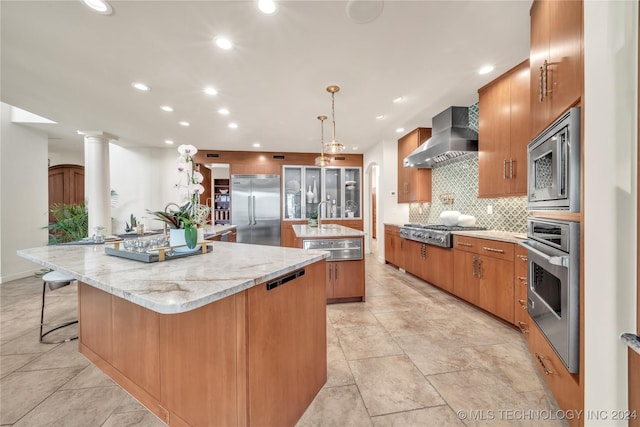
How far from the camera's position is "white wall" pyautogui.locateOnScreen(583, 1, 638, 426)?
0.77 metres

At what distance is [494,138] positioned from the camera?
270 cm

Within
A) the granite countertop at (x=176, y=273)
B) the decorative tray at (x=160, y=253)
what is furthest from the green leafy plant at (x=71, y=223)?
the decorative tray at (x=160, y=253)

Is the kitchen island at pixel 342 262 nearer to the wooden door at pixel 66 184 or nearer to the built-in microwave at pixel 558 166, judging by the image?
the built-in microwave at pixel 558 166

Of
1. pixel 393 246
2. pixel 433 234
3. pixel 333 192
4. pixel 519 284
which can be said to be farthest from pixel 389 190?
pixel 519 284

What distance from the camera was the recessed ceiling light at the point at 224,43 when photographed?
1.96 meters

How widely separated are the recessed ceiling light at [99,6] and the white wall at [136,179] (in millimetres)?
4493

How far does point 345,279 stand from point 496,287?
5.14ft

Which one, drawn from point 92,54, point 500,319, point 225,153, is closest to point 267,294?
point 500,319

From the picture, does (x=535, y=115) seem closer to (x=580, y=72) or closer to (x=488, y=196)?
(x=580, y=72)

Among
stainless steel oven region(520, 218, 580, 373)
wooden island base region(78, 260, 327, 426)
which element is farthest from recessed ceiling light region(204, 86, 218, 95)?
stainless steel oven region(520, 218, 580, 373)

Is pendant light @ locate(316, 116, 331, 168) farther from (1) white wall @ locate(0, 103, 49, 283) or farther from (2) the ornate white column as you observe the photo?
(1) white wall @ locate(0, 103, 49, 283)

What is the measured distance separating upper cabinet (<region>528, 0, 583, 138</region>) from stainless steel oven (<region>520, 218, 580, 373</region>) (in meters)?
0.62

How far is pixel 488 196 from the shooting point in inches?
109

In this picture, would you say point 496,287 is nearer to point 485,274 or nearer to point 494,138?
point 485,274
